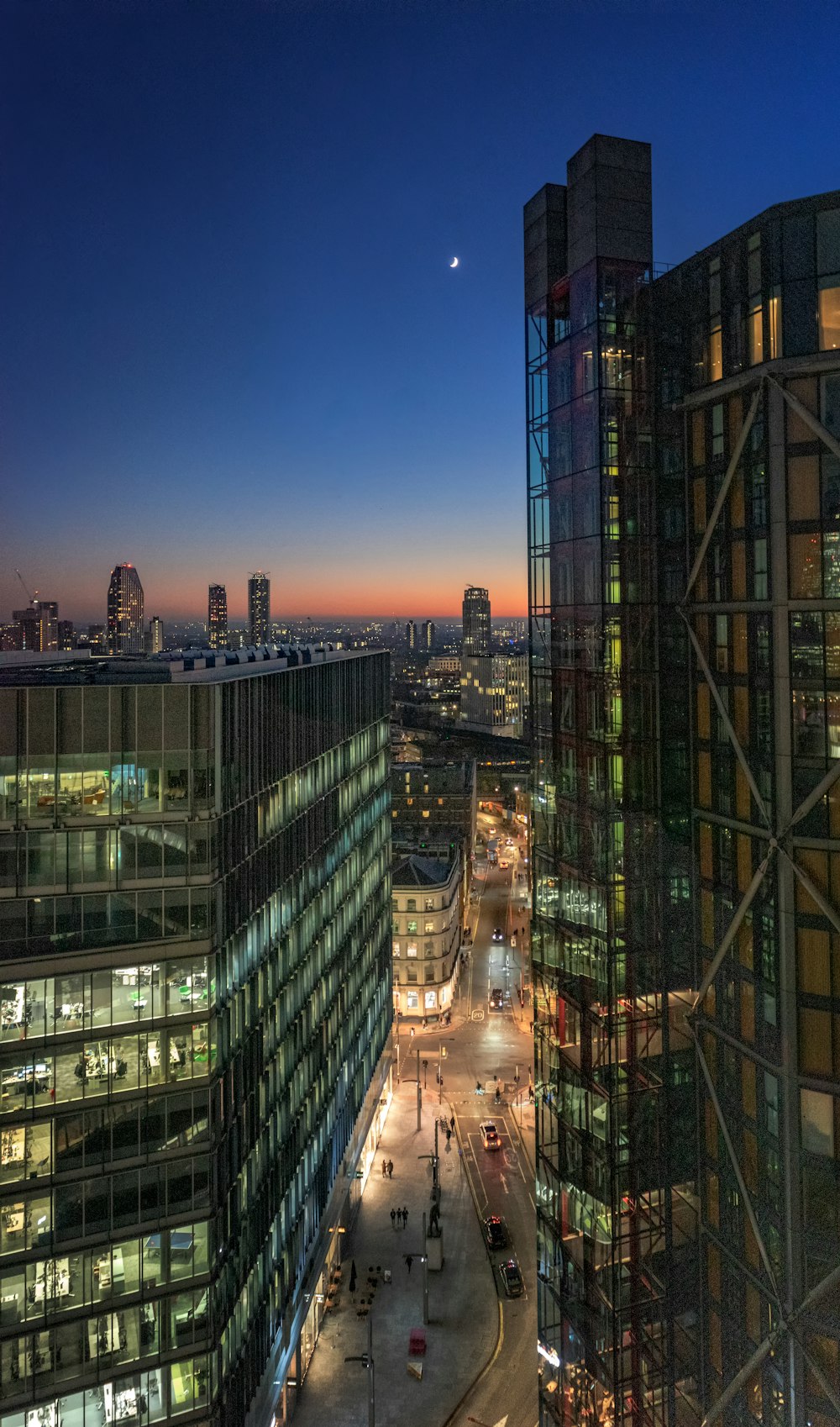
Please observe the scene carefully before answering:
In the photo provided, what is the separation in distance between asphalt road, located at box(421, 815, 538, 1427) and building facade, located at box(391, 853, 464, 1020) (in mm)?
3917

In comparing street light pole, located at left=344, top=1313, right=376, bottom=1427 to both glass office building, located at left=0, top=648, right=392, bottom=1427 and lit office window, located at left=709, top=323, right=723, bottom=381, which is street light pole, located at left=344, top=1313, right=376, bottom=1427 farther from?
lit office window, located at left=709, top=323, right=723, bottom=381

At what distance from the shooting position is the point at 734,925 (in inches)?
1097

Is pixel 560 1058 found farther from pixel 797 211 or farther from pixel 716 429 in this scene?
pixel 797 211

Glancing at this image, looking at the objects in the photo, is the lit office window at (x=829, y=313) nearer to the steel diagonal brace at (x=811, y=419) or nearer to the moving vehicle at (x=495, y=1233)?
the steel diagonal brace at (x=811, y=419)

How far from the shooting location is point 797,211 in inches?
984

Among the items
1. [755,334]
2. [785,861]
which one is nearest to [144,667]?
[755,334]

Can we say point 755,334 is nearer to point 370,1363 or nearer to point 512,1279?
point 370,1363

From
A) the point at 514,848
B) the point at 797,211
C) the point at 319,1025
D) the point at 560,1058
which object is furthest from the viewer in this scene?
the point at 514,848

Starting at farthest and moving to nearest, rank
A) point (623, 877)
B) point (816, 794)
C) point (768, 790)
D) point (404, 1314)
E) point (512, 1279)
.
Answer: point (512, 1279)
point (404, 1314)
point (623, 877)
point (768, 790)
point (816, 794)

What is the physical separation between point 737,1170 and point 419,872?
234ft

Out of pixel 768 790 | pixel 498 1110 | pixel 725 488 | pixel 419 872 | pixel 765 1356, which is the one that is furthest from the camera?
pixel 419 872

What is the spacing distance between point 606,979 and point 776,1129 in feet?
26.3

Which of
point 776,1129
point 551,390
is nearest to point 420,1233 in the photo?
point 776,1129

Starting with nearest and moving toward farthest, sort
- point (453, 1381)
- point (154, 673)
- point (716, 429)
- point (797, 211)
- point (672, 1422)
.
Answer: point (797, 211) → point (716, 429) → point (672, 1422) → point (154, 673) → point (453, 1381)
